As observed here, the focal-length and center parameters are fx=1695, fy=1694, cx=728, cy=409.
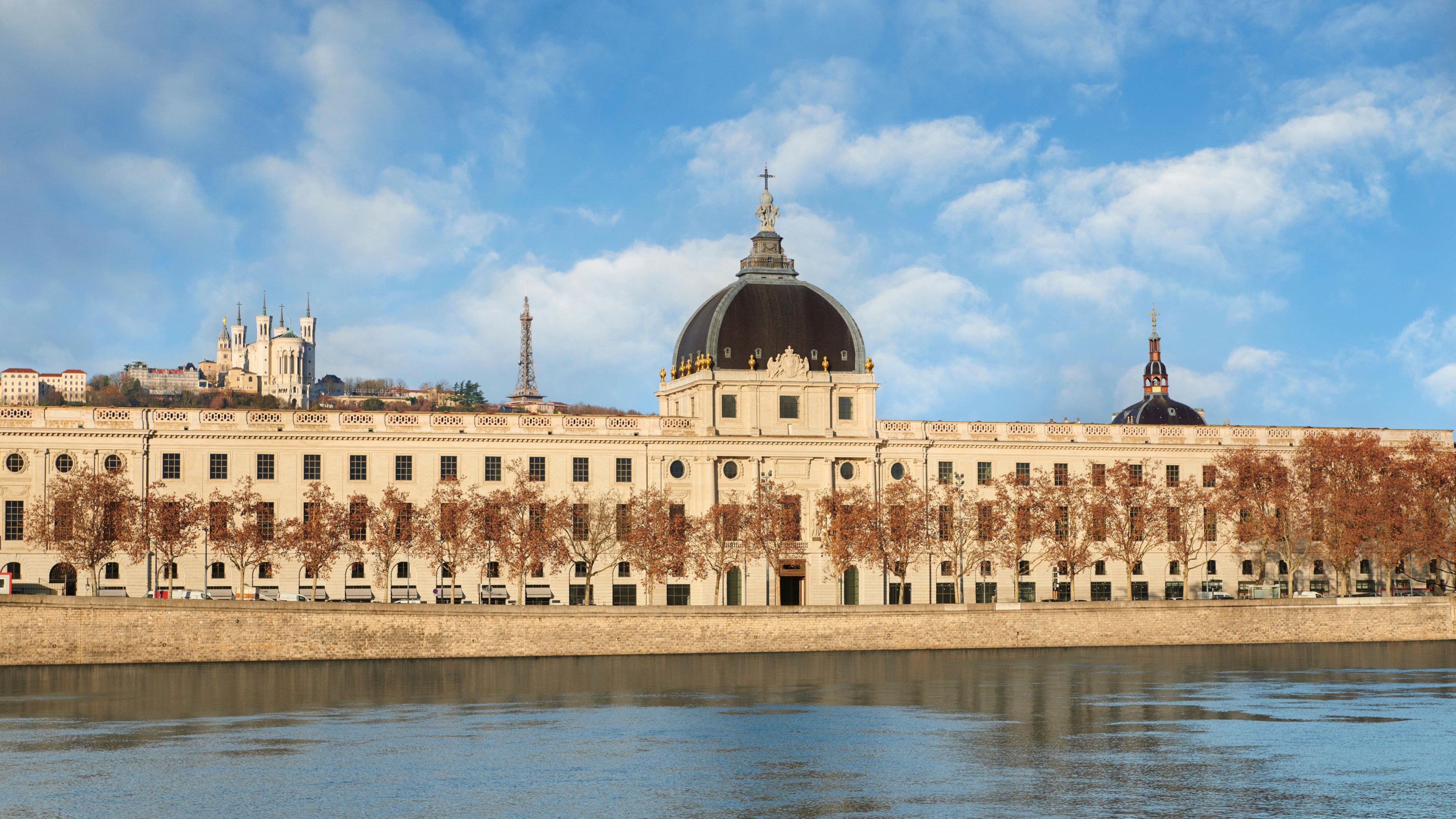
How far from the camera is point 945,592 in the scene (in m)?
111

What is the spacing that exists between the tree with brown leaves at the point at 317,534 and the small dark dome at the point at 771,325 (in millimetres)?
26265

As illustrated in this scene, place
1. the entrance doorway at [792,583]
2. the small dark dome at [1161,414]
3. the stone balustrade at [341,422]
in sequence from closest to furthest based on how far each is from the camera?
the stone balustrade at [341,422] < the entrance doorway at [792,583] < the small dark dome at [1161,414]

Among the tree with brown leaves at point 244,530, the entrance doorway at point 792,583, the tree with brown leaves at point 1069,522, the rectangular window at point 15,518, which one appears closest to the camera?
the tree with brown leaves at point 244,530

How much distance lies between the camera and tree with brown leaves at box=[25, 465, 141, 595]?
297 ft

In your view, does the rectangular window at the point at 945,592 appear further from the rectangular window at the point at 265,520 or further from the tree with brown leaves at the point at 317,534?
the rectangular window at the point at 265,520

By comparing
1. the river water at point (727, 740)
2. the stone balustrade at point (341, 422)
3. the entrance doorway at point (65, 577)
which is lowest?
the river water at point (727, 740)

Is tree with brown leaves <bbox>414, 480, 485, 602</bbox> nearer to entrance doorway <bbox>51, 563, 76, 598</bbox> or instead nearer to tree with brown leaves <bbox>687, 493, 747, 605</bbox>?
tree with brown leaves <bbox>687, 493, 747, 605</bbox>

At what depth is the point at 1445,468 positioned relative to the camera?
107 m

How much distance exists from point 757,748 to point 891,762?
4.94m

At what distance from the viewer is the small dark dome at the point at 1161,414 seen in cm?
14450

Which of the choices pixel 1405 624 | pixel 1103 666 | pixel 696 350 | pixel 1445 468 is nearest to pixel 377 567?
pixel 696 350

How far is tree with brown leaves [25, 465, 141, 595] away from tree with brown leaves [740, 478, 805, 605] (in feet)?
93.6

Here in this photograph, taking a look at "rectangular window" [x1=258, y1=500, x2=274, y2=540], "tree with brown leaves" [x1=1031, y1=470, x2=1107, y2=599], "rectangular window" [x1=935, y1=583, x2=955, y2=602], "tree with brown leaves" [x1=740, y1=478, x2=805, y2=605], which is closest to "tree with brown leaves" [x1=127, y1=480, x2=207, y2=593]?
"rectangular window" [x1=258, y1=500, x2=274, y2=540]

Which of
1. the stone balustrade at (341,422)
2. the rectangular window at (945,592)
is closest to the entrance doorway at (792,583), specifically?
the rectangular window at (945,592)
